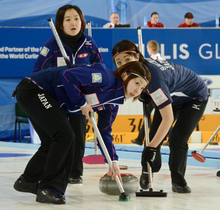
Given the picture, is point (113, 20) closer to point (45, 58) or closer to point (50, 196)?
point (45, 58)

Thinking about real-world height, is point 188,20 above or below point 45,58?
above

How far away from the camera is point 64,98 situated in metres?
3.67

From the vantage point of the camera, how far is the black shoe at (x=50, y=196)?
3555 mm

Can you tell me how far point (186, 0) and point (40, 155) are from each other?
362 inches

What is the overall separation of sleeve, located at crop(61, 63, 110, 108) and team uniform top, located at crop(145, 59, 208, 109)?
383mm

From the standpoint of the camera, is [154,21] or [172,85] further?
[154,21]

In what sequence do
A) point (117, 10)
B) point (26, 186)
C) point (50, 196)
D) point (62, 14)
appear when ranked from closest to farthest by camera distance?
point (50, 196) → point (26, 186) → point (62, 14) → point (117, 10)

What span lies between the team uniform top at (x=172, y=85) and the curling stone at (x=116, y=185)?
2.16ft

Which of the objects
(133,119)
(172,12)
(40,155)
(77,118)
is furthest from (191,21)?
(40,155)

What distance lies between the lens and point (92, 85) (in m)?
3.51

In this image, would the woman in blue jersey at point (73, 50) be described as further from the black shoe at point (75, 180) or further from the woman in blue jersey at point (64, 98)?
the woman in blue jersey at point (64, 98)

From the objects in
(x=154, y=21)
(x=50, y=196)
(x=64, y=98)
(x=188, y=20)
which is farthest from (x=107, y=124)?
(x=188, y=20)

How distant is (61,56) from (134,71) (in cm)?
118

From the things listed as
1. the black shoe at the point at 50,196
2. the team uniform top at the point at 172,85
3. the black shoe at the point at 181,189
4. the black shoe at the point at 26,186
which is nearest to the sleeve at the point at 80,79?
the team uniform top at the point at 172,85
